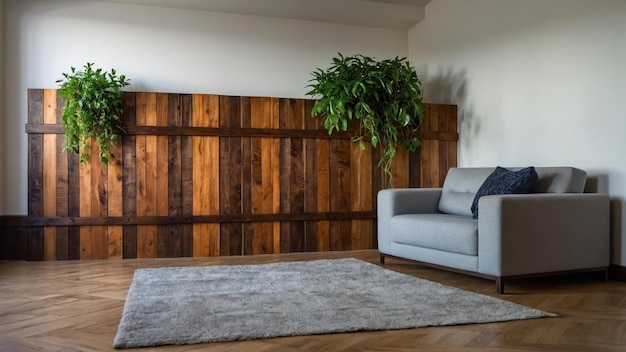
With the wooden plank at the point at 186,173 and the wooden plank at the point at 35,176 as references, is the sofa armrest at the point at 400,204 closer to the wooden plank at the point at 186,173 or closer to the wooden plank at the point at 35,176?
the wooden plank at the point at 186,173

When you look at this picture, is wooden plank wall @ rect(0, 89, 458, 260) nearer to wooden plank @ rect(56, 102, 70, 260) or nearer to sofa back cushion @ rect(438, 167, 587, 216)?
wooden plank @ rect(56, 102, 70, 260)

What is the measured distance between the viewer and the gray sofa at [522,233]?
3.41 metres

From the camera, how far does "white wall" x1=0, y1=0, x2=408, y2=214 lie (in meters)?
5.21

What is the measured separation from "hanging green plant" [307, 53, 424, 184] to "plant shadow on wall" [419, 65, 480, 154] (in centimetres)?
52

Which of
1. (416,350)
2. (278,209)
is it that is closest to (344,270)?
(278,209)

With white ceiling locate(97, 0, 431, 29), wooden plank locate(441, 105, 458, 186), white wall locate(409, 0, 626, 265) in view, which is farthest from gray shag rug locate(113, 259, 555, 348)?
white ceiling locate(97, 0, 431, 29)

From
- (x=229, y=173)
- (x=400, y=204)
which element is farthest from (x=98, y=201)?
(x=400, y=204)

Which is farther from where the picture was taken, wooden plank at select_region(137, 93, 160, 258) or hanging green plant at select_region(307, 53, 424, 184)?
hanging green plant at select_region(307, 53, 424, 184)

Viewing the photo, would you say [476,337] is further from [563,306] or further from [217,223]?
[217,223]

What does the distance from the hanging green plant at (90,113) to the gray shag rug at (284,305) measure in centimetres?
136

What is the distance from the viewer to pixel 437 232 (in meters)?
3.89

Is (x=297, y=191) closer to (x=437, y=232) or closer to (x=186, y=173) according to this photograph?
(x=186, y=173)

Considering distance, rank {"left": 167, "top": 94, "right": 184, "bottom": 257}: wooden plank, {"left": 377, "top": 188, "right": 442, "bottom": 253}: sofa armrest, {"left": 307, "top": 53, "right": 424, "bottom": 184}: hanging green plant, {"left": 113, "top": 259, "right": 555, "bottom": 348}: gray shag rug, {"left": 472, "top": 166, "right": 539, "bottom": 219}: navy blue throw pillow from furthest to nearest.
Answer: {"left": 307, "top": 53, "right": 424, "bottom": 184}: hanging green plant
{"left": 167, "top": 94, "right": 184, "bottom": 257}: wooden plank
{"left": 377, "top": 188, "right": 442, "bottom": 253}: sofa armrest
{"left": 472, "top": 166, "right": 539, "bottom": 219}: navy blue throw pillow
{"left": 113, "top": 259, "right": 555, "bottom": 348}: gray shag rug

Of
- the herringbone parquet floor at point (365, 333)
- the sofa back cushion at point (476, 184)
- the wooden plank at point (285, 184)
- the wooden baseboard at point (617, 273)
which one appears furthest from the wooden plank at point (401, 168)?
the wooden baseboard at point (617, 273)
